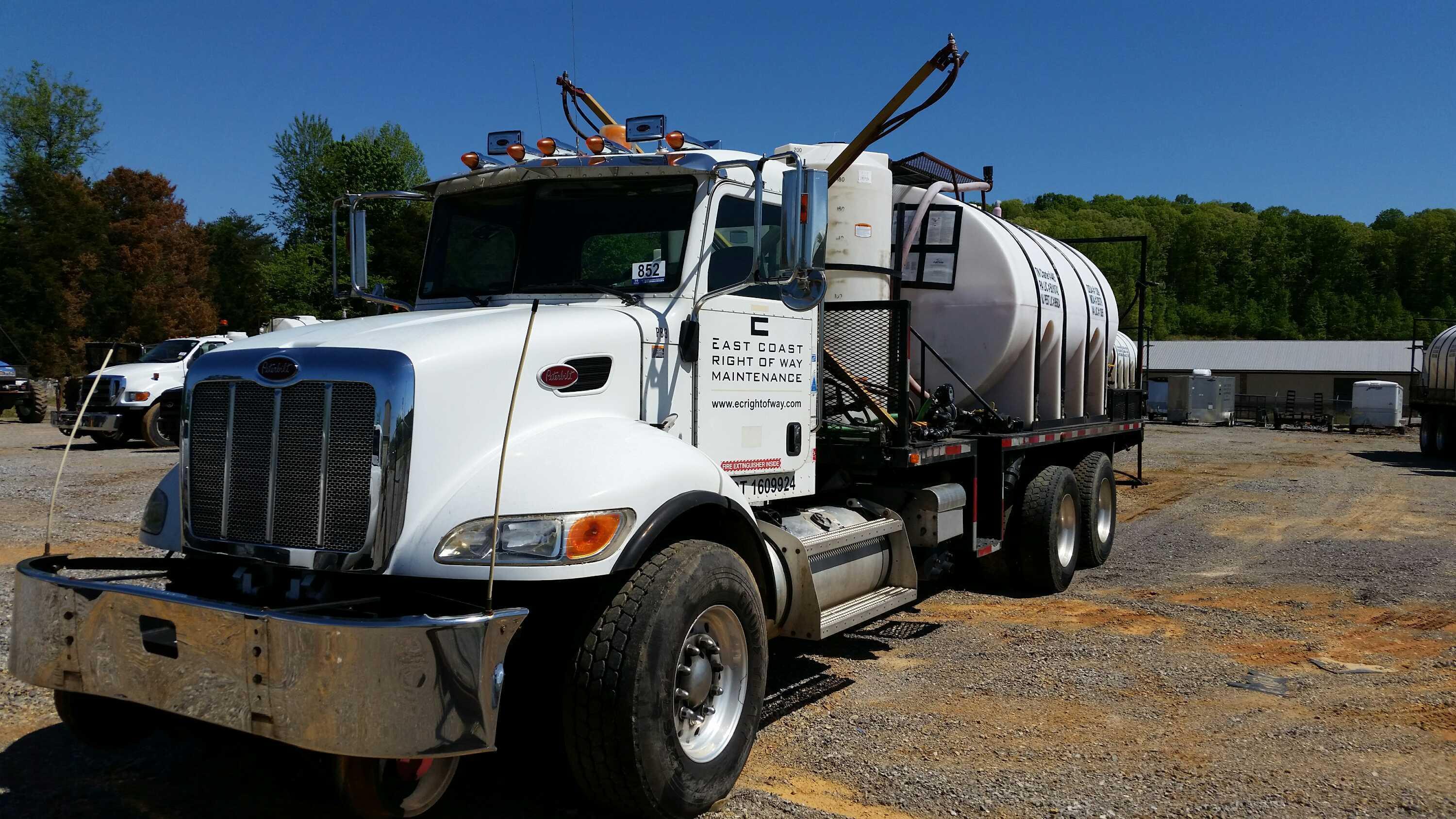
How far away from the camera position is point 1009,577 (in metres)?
9.17

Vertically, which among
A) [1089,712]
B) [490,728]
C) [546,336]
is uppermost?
[546,336]

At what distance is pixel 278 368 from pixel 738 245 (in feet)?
7.80

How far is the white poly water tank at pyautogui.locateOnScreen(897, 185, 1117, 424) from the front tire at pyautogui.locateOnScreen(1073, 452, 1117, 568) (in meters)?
1.21

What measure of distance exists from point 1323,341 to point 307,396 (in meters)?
75.8

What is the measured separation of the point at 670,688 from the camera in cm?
397

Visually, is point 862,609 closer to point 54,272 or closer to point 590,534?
point 590,534

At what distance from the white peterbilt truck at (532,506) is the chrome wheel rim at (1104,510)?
4450 mm

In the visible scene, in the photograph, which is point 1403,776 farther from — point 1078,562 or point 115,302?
point 115,302

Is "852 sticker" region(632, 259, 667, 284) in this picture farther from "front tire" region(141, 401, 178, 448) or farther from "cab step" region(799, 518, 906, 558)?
"front tire" region(141, 401, 178, 448)

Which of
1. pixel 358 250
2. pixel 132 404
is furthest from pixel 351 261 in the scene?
pixel 132 404

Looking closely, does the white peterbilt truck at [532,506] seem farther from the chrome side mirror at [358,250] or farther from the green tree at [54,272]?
the green tree at [54,272]

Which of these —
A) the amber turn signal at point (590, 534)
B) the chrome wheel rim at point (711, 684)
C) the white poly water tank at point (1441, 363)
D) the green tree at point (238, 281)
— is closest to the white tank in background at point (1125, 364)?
the white poly water tank at point (1441, 363)

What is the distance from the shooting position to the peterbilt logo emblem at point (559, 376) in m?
4.32

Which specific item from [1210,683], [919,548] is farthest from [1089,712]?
[919,548]
